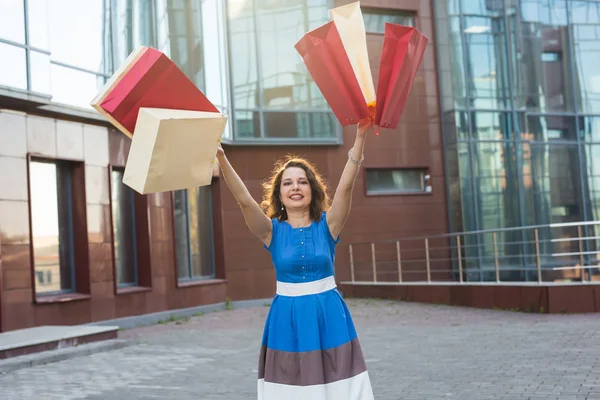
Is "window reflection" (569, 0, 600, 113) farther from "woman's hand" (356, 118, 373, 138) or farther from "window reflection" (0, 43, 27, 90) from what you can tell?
"woman's hand" (356, 118, 373, 138)

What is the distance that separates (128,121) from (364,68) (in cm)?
113

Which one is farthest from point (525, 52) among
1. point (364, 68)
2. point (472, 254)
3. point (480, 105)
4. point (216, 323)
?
point (364, 68)

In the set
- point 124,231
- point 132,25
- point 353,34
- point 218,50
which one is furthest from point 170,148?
point 218,50

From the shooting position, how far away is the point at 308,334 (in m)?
4.00

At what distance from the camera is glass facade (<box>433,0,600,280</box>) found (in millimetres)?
19922

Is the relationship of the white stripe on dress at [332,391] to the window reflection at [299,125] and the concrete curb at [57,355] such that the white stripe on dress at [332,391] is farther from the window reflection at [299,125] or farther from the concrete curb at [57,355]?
the window reflection at [299,125]

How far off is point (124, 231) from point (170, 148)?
489 inches

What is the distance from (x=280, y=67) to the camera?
19.0 m

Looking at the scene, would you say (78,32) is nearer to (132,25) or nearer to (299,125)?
(132,25)

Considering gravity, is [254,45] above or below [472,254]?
above

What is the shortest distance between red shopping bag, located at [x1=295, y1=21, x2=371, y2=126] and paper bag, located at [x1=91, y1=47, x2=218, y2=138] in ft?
2.13

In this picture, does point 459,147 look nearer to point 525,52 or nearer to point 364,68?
point 525,52

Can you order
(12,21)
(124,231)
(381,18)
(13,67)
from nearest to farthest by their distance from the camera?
1. (13,67)
2. (12,21)
3. (124,231)
4. (381,18)

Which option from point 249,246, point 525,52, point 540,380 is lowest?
point 540,380
